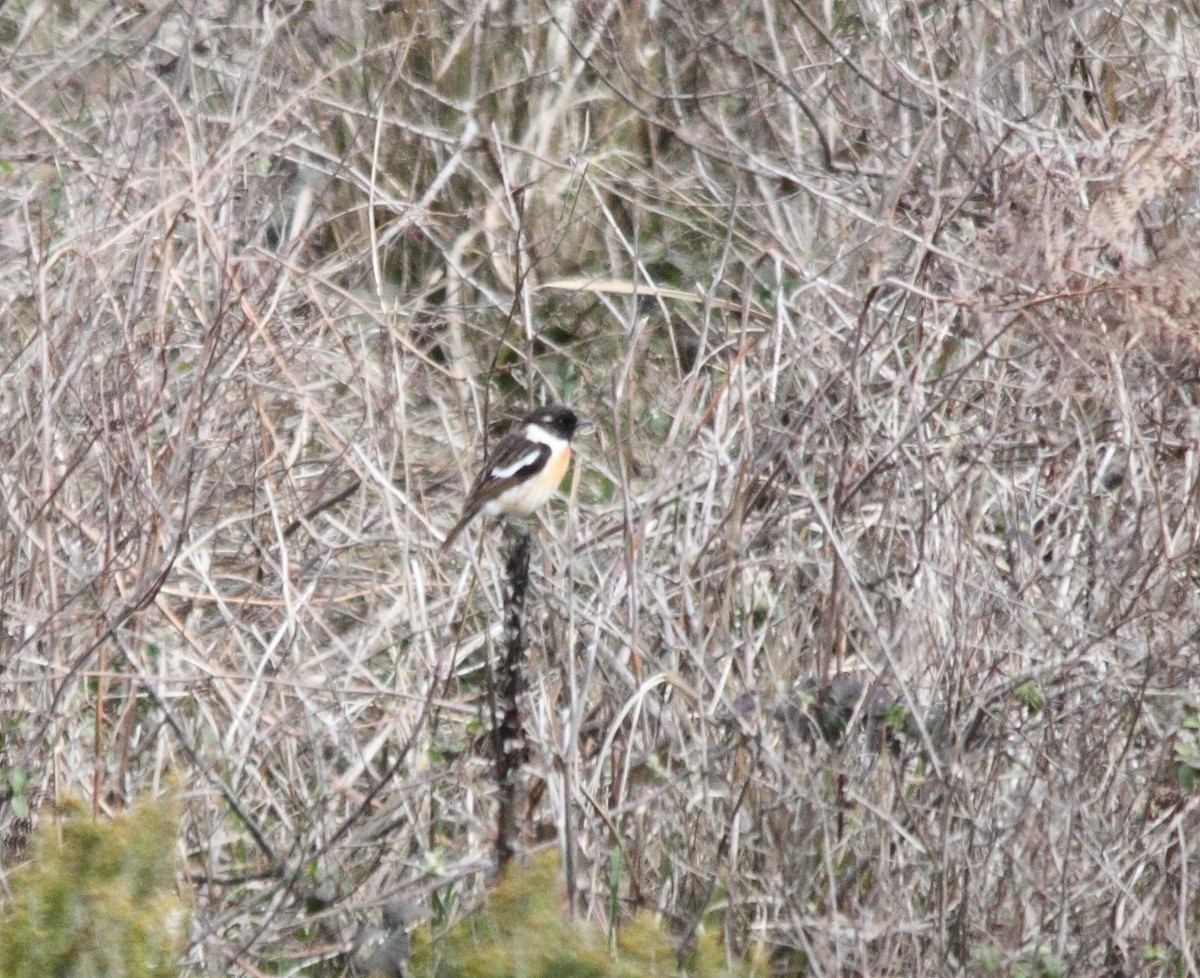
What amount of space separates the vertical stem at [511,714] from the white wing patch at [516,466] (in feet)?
4.21

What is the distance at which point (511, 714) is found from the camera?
12.8ft

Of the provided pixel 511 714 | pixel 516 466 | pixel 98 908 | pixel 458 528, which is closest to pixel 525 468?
pixel 516 466

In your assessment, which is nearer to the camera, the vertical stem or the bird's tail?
the vertical stem

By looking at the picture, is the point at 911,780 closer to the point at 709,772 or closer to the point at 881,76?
the point at 709,772

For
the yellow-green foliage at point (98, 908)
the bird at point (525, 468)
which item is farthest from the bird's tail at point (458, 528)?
the yellow-green foliage at point (98, 908)

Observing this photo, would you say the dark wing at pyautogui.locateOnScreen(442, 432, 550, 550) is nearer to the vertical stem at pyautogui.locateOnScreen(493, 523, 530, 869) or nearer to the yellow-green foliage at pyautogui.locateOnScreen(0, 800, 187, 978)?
the vertical stem at pyautogui.locateOnScreen(493, 523, 530, 869)

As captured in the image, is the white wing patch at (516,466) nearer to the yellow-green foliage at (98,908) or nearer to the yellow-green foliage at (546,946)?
the yellow-green foliage at (98,908)

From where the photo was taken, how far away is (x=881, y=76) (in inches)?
254

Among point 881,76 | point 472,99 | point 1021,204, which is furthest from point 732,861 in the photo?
point 472,99

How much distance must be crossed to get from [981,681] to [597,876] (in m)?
1.05

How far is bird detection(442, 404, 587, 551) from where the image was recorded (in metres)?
5.30

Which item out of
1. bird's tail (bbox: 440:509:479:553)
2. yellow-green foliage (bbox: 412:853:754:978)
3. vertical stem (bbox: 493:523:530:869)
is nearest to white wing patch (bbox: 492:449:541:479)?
bird's tail (bbox: 440:509:479:553)

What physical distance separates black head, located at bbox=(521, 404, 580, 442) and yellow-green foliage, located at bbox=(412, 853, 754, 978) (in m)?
2.67

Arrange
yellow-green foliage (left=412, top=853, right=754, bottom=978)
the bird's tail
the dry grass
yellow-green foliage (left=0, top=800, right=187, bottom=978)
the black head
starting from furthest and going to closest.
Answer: the black head < the bird's tail < the dry grass < yellow-green foliage (left=0, top=800, right=187, bottom=978) < yellow-green foliage (left=412, top=853, right=754, bottom=978)
